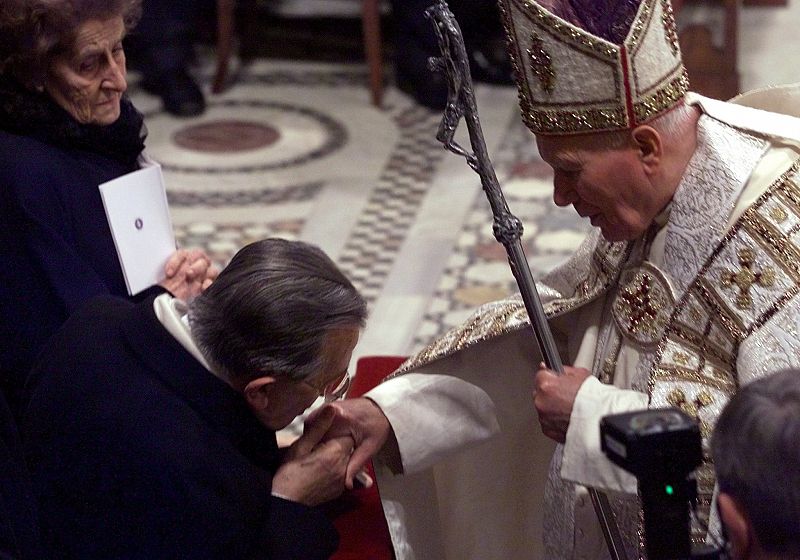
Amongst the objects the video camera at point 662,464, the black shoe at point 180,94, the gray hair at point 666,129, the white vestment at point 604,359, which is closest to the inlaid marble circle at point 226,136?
the black shoe at point 180,94

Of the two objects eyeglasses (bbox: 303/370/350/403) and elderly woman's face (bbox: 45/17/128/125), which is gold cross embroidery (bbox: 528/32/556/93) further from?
elderly woman's face (bbox: 45/17/128/125)

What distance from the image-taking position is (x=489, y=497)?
288cm

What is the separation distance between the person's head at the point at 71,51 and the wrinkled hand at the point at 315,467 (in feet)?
3.17

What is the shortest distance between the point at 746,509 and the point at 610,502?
965 mm

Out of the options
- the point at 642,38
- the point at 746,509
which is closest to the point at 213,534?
the point at 746,509

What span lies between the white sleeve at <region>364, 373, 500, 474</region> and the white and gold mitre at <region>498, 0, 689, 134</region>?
627 millimetres

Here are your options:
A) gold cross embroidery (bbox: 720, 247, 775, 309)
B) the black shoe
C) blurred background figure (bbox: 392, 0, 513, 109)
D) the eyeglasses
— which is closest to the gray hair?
gold cross embroidery (bbox: 720, 247, 775, 309)

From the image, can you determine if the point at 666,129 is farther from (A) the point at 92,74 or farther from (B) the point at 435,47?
(B) the point at 435,47

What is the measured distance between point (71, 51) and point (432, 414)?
44.3 inches

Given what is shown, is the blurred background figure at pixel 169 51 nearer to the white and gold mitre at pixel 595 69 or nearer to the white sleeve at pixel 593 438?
the white and gold mitre at pixel 595 69

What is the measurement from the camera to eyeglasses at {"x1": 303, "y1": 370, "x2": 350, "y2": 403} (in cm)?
228

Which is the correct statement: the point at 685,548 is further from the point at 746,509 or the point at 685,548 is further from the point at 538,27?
the point at 538,27

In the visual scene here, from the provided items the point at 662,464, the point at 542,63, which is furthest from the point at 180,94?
the point at 662,464

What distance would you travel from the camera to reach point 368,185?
6.28m
